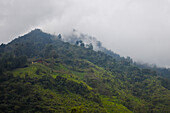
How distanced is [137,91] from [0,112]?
128m

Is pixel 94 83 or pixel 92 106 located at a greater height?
pixel 94 83

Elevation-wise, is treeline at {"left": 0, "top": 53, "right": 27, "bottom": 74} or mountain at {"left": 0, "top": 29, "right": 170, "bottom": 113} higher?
treeline at {"left": 0, "top": 53, "right": 27, "bottom": 74}

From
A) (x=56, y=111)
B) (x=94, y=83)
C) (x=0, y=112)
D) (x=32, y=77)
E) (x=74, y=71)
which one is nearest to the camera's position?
(x=0, y=112)

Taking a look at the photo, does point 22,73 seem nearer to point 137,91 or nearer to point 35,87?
point 35,87

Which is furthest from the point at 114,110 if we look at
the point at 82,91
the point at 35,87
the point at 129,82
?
the point at 129,82

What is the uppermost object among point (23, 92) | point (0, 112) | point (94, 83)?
point (94, 83)

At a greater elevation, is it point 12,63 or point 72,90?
point 12,63

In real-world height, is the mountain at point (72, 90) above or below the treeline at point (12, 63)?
below

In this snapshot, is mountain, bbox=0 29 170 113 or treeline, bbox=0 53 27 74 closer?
mountain, bbox=0 29 170 113

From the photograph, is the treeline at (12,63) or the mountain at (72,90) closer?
the mountain at (72,90)

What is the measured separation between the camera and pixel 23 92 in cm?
8775

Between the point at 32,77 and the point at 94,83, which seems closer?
the point at 32,77

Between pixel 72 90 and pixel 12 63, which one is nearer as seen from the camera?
pixel 72 90

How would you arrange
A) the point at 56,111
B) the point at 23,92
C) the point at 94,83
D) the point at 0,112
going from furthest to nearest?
1. the point at 94,83
2. the point at 23,92
3. the point at 56,111
4. the point at 0,112
